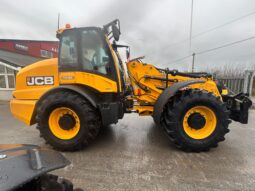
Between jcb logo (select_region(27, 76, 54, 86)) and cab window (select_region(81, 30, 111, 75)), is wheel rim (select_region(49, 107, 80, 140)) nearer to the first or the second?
jcb logo (select_region(27, 76, 54, 86))

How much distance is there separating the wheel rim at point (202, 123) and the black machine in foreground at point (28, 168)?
249 centimetres

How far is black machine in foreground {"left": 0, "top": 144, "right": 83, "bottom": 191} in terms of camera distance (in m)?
0.97

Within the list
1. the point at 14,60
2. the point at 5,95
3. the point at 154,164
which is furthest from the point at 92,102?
the point at 14,60

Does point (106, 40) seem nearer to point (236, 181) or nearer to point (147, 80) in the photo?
point (147, 80)

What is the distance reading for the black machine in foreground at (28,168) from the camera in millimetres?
969

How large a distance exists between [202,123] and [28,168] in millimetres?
2912

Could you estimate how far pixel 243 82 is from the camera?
8.89m

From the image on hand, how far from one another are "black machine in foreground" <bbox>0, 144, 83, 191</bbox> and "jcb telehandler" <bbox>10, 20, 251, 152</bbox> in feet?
6.05

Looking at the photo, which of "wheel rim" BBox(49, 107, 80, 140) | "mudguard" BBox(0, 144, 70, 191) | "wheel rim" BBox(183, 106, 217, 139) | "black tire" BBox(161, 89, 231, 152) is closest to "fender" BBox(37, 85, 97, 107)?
"wheel rim" BBox(49, 107, 80, 140)

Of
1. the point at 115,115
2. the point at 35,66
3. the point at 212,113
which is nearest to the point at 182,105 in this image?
the point at 212,113

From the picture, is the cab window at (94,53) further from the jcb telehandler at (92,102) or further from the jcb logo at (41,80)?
the jcb logo at (41,80)

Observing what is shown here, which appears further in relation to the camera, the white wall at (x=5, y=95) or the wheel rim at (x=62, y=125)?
the white wall at (x=5, y=95)

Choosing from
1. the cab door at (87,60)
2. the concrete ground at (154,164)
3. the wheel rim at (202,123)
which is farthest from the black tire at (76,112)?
the wheel rim at (202,123)

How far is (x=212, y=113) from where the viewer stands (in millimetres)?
3250
